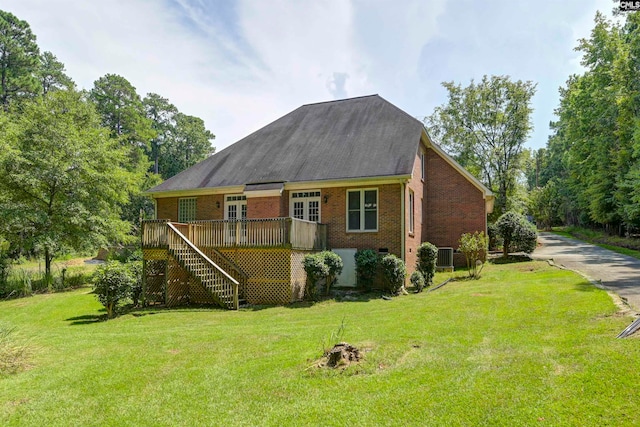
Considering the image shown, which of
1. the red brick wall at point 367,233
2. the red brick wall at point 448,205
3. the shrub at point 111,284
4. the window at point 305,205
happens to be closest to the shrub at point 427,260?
the red brick wall at point 367,233

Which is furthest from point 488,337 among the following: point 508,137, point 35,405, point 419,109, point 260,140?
point 419,109

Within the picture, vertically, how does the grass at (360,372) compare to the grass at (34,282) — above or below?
above

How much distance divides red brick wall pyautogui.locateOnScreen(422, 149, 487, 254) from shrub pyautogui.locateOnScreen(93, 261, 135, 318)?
45.1ft

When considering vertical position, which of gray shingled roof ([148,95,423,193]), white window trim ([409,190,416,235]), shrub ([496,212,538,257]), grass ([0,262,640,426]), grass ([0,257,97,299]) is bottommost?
grass ([0,257,97,299])

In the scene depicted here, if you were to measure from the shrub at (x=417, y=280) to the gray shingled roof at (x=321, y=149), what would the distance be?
4.05 meters

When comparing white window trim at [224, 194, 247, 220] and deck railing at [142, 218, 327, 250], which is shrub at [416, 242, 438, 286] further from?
white window trim at [224, 194, 247, 220]

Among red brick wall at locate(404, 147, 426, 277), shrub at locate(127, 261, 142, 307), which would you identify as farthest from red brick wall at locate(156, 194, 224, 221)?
red brick wall at locate(404, 147, 426, 277)

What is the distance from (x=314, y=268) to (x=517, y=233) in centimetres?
1303

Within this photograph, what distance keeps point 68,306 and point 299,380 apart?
13.1 metres

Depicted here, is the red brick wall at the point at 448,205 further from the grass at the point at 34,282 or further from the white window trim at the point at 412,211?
the grass at the point at 34,282

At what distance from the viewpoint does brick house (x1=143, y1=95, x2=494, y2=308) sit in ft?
46.4

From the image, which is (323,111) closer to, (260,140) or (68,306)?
(260,140)

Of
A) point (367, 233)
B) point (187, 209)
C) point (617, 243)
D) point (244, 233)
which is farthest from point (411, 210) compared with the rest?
point (617, 243)

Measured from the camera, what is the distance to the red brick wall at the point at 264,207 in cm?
1695
